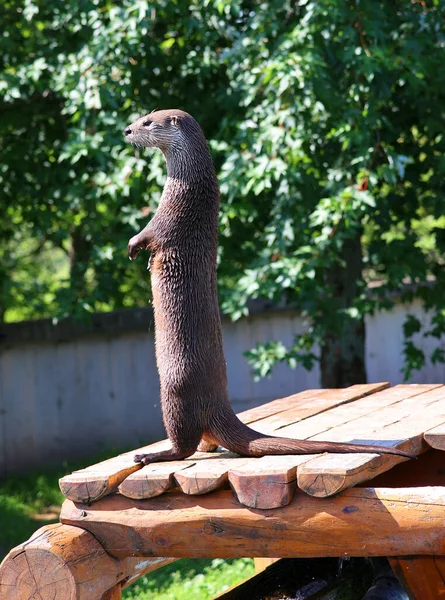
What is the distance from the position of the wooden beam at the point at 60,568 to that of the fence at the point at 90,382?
15.7 ft

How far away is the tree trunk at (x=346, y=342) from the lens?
6.44 meters

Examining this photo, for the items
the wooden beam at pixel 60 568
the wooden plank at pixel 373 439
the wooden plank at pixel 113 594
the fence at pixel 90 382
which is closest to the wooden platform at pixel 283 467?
the wooden plank at pixel 373 439

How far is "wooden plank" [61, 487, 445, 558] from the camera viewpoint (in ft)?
9.12

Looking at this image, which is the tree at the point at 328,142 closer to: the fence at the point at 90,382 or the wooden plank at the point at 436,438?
the wooden plank at the point at 436,438

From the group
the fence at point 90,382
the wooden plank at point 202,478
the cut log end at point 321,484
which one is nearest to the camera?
the cut log end at point 321,484

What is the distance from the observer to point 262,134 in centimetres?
522

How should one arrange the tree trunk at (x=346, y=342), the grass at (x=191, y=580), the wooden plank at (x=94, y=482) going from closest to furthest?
the wooden plank at (x=94, y=482) → the grass at (x=191, y=580) → the tree trunk at (x=346, y=342)

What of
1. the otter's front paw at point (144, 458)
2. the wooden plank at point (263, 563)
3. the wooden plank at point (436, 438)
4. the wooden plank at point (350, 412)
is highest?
the wooden plank at point (350, 412)

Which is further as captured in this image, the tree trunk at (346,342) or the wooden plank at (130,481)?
the tree trunk at (346,342)

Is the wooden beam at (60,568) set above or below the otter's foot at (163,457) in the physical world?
below

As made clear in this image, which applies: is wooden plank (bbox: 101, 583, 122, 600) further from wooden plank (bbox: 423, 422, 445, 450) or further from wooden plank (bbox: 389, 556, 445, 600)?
wooden plank (bbox: 423, 422, 445, 450)

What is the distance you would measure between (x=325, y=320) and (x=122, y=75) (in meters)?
1.98

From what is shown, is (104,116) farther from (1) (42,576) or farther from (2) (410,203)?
(1) (42,576)

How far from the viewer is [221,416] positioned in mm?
3127
